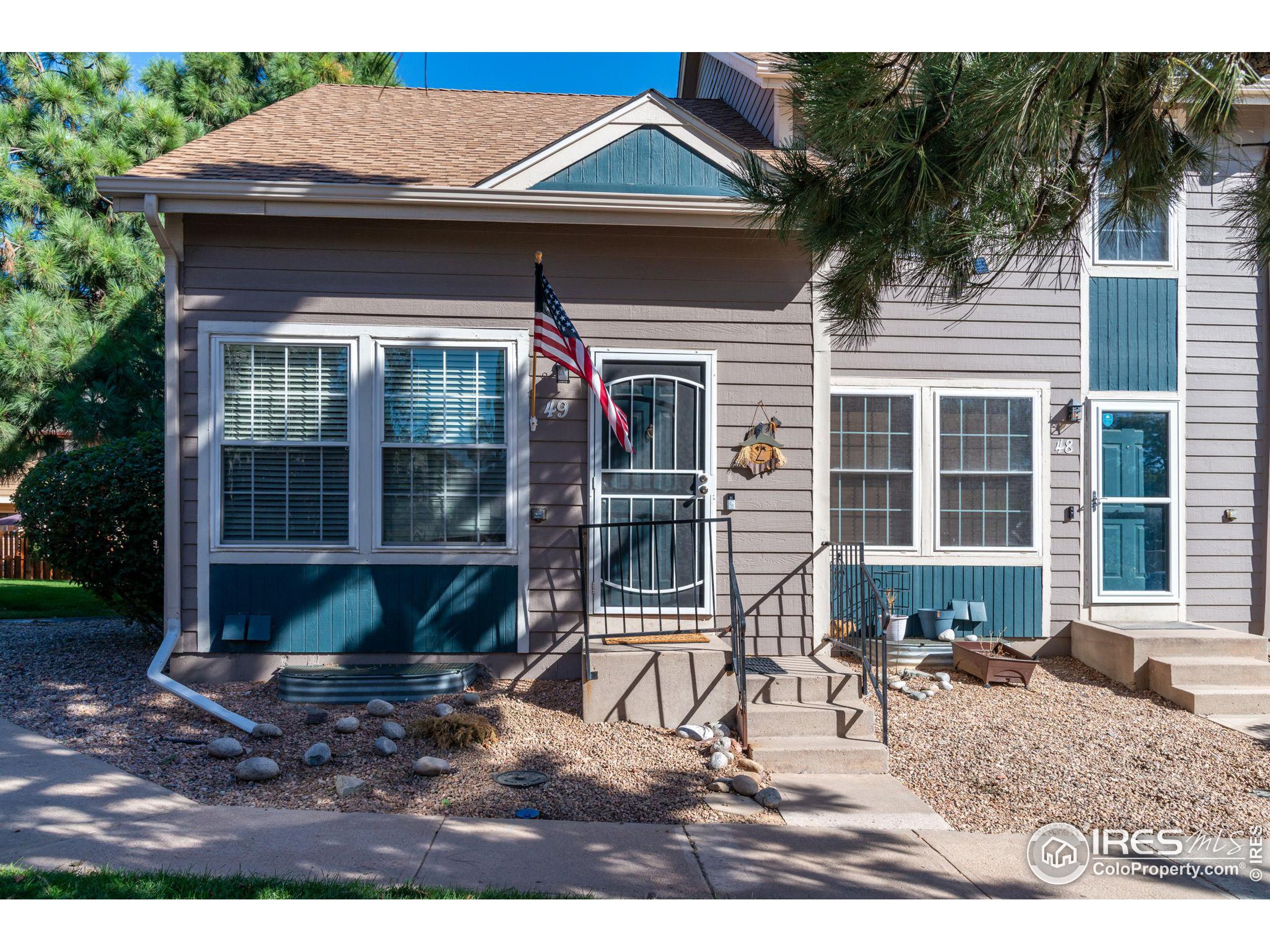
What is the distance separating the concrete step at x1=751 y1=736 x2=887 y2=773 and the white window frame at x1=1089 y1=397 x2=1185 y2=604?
391 cm

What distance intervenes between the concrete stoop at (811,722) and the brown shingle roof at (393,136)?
168 inches

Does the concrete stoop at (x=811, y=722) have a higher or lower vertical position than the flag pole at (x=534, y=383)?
lower

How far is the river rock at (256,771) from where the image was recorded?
430 cm

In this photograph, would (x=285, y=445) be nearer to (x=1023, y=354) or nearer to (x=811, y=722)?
(x=811, y=722)

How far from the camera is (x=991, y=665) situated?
6.70 m

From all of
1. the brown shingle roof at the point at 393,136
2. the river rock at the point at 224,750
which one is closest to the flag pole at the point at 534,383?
the brown shingle roof at the point at 393,136

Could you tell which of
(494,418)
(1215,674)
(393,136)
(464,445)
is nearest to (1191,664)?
(1215,674)

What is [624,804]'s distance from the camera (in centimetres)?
425

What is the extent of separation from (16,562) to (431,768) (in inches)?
545

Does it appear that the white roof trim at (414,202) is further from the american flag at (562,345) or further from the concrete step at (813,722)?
the concrete step at (813,722)

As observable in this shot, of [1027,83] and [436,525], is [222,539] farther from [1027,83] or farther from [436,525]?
[1027,83]

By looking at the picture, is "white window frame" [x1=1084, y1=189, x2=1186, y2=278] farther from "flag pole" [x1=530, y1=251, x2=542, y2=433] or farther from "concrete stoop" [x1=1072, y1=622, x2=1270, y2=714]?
"flag pole" [x1=530, y1=251, x2=542, y2=433]

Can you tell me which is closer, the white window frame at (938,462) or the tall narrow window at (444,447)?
the tall narrow window at (444,447)
